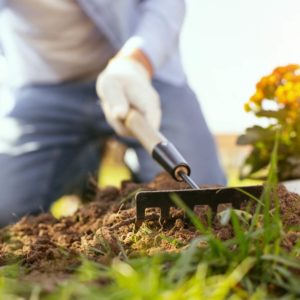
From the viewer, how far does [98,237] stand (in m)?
1.20

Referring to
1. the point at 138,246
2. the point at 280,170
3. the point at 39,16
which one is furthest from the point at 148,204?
the point at 39,16

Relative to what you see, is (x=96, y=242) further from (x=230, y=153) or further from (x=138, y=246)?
(x=230, y=153)

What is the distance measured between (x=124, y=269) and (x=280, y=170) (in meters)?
1.52

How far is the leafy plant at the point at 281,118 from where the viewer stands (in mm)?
2247

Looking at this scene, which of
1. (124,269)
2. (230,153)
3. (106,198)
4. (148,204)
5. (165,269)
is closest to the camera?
(124,269)

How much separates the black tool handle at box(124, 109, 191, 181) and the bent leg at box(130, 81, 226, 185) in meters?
0.54

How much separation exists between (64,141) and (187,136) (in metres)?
0.56

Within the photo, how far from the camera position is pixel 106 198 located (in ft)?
6.14

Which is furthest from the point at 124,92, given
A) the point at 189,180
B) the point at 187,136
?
the point at 189,180

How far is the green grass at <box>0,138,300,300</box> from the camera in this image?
0.80 meters

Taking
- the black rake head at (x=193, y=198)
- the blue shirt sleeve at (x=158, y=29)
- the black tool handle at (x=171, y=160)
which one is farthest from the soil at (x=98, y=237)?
the blue shirt sleeve at (x=158, y=29)

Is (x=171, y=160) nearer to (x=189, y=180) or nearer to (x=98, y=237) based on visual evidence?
(x=189, y=180)

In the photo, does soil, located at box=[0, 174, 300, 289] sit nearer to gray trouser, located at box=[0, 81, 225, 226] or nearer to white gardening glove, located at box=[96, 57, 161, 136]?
white gardening glove, located at box=[96, 57, 161, 136]

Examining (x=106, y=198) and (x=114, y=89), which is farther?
(x=114, y=89)
